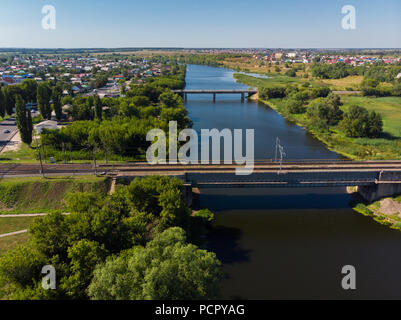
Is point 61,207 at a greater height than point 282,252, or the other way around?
point 61,207

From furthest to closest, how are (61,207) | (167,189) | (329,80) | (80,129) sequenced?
(329,80), (80,129), (61,207), (167,189)

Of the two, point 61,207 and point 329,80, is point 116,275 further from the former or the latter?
point 329,80

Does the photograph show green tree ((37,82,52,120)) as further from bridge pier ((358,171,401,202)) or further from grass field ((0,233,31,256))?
bridge pier ((358,171,401,202))

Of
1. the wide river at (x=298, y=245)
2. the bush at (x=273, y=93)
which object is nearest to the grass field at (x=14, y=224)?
the wide river at (x=298, y=245)

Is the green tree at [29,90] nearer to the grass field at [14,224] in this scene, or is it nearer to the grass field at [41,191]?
the grass field at [41,191]

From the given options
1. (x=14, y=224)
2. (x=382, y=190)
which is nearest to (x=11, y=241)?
(x=14, y=224)

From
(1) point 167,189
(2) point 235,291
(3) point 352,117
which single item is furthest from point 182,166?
(3) point 352,117
